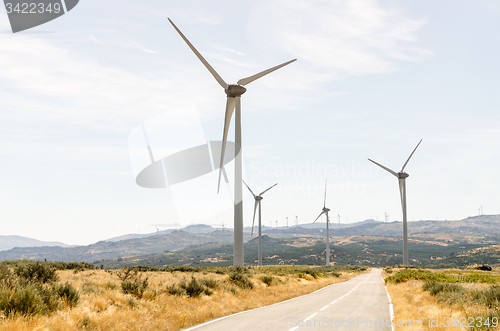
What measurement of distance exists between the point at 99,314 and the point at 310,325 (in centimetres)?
788

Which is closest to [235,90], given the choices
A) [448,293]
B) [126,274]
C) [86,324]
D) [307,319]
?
[126,274]

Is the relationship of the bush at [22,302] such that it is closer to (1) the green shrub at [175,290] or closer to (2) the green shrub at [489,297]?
(1) the green shrub at [175,290]

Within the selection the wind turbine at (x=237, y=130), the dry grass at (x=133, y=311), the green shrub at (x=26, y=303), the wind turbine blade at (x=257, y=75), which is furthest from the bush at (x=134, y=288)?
the wind turbine blade at (x=257, y=75)

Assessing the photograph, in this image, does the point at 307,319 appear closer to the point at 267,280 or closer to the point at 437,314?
the point at 437,314

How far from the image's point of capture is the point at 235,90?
39469 mm

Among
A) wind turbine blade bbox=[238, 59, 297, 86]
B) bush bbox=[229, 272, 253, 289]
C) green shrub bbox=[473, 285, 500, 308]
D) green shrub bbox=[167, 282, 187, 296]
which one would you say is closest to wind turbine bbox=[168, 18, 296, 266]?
wind turbine blade bbox=[238, 59, 297, 86]

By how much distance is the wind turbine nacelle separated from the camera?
3953 centimetres

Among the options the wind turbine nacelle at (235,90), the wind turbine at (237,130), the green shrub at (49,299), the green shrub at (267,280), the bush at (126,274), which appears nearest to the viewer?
the green shrub at (49,299)

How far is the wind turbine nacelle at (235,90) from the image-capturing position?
39.5m

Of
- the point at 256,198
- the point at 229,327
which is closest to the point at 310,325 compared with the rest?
the point at 229,327

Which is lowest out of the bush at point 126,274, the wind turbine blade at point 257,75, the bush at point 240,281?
the bush at point 240,281

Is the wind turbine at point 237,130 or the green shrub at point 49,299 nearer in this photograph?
the green shrub at point 49,299

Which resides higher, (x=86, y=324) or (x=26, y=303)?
(x=26, y=303)

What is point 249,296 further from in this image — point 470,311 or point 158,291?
point 470,311
